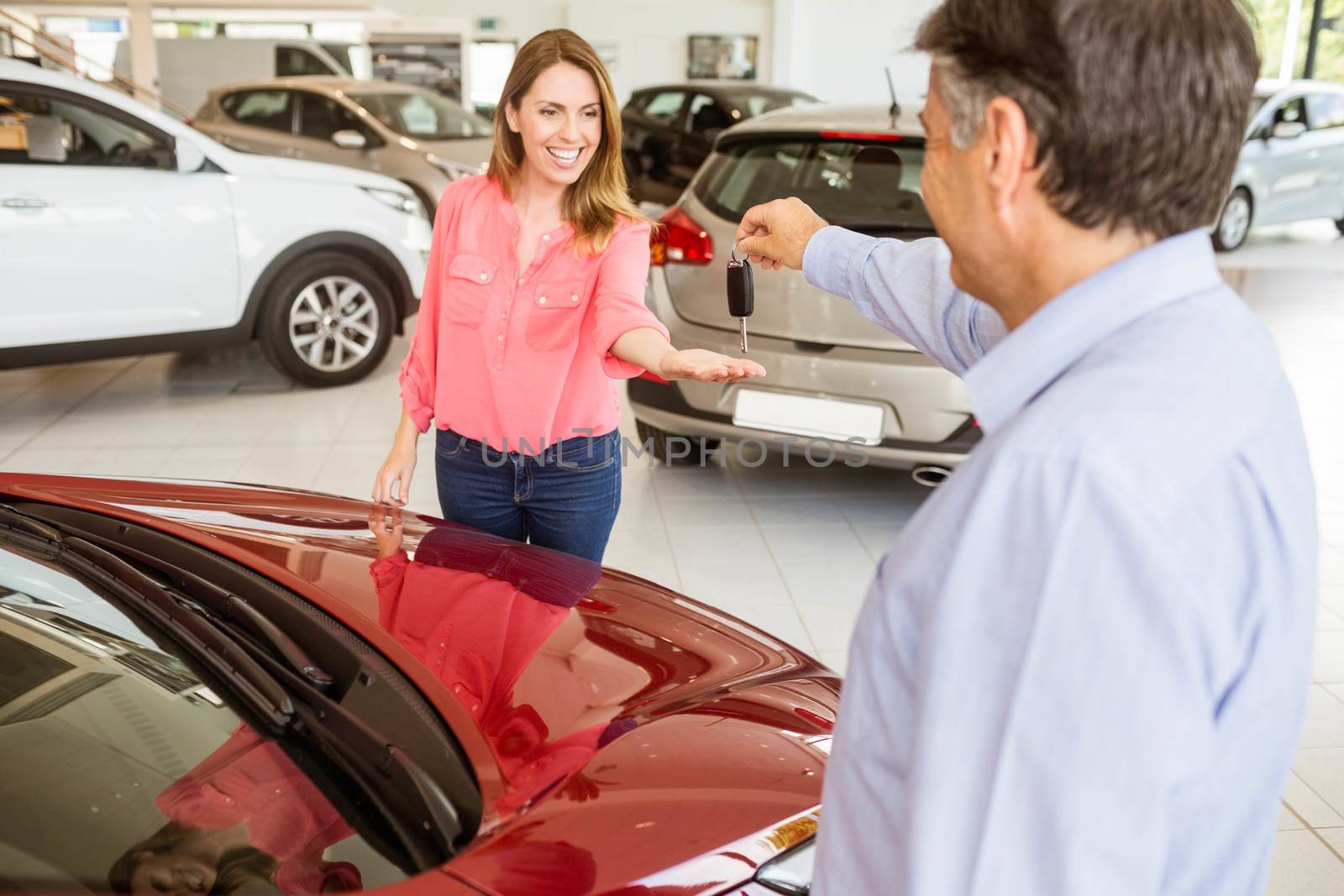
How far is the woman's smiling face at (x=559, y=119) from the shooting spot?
83.0 inches

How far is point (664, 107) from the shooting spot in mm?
11562

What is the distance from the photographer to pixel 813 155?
4.16 meters

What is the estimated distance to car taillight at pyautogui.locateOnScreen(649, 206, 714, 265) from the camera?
4109mm

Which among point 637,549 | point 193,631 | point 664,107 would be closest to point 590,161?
point 193,631

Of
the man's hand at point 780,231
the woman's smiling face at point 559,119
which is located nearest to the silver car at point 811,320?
the woman's smiling face at point 559,119

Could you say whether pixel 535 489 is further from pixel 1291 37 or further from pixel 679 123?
pixel 1291 37

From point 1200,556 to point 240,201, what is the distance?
17.7ft

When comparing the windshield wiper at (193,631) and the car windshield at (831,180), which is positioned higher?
the car windshield at (831,180)

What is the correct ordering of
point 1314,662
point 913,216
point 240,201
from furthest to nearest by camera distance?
point 240,201
point 913,216
point 1314,662

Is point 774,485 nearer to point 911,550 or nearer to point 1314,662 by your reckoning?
point 1314,662

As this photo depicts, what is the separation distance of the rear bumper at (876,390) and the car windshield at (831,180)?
0.43 metres

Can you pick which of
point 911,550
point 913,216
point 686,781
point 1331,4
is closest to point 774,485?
point 913,216

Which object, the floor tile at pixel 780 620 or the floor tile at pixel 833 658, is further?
the floor tile at pixel 780 620

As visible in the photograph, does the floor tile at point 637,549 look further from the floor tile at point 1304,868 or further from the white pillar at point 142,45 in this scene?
the white pillar at point 142,45
